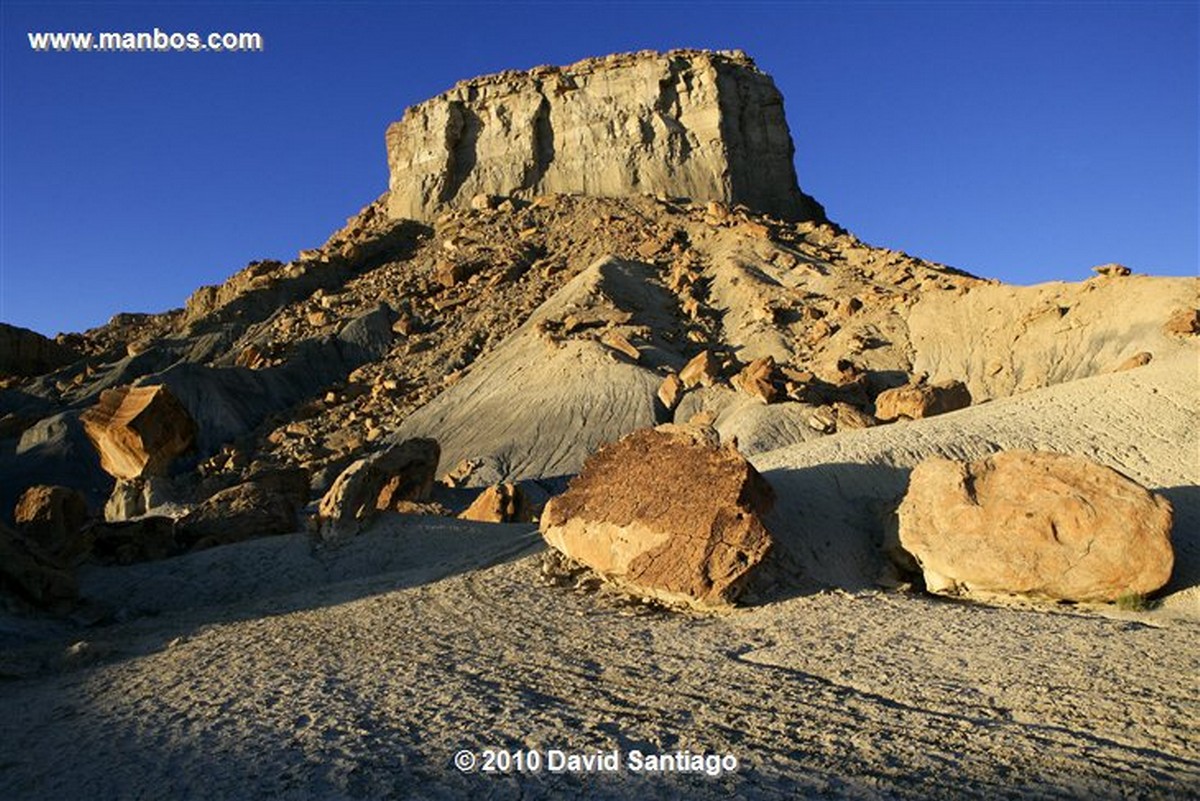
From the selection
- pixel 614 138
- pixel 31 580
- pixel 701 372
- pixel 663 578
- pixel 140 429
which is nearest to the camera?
pixel 663 578

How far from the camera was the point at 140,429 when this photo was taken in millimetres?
17812

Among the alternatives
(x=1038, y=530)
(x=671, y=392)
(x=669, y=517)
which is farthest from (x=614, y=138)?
(x=1038, y=530)

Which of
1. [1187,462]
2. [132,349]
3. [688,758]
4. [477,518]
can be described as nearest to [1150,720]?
[688,758]

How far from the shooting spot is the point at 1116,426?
1234 cm

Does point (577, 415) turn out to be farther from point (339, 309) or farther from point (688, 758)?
point (688, 758)

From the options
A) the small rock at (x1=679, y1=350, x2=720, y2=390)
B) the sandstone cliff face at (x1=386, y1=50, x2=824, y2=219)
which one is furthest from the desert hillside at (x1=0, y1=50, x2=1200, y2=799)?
the sandstone cliff face at (x1=386, y1=50, x2=824, y2=219)

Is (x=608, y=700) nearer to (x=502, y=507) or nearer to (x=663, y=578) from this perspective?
(x=663, y=578)

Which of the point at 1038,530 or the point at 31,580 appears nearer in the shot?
the point at 1038,530

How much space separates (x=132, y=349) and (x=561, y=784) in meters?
40.2

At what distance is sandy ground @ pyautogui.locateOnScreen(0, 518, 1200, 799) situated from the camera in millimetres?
5109

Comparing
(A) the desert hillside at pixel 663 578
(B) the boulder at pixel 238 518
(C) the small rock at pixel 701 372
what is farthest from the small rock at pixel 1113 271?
(B) the boulder at pixel 238 518

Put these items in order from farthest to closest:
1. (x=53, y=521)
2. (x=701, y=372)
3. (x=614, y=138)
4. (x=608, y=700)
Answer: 1. (x=614, y=138)
2. (x=701, y=372)
3. (x=53, y=521)
4. (x=608, y=700)

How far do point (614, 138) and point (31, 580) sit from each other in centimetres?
4200

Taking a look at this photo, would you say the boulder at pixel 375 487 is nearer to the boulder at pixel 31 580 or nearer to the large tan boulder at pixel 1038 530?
the boulder at pixel 31 580
